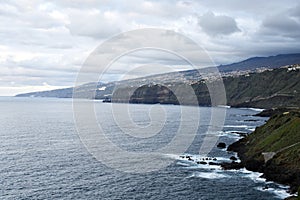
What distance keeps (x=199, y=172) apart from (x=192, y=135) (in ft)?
222

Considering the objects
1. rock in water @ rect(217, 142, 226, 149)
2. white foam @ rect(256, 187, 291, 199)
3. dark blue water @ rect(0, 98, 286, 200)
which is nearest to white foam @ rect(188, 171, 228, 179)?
dark blue water @ rect(0, 98, 286, 200)

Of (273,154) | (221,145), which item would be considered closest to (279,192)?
(273,154)

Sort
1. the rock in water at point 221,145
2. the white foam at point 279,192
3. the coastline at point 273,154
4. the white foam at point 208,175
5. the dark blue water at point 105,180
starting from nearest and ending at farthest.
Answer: the white foam at point 279,192
the dark blue water at point 105,180
the coastline at point 273,154
the white foam at point 208,175
the rock in water at point 221,145

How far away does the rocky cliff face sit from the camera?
84.6 meters

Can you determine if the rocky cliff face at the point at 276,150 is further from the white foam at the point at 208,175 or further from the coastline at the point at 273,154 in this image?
the white foam at the point at 208,175

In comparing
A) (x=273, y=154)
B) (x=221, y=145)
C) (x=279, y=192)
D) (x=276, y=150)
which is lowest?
(x=279, y=192)

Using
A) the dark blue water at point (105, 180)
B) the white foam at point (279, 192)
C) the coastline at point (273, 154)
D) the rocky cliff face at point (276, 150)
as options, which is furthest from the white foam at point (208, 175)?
A: the white foam at point (279, 192)

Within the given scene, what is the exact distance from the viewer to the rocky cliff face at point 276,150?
8456cm

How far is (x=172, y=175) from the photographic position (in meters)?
89.5

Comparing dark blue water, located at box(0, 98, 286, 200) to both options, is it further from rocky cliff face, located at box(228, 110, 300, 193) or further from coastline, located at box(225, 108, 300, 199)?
rocky cliff face, located at box(228, 110, 300, 193)

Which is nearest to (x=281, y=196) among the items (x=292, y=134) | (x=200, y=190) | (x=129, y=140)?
(x=200, y=190)

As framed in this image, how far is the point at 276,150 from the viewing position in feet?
323

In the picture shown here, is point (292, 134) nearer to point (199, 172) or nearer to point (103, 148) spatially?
point (199, 172)

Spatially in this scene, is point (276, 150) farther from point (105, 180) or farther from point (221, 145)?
point (105, 180)
